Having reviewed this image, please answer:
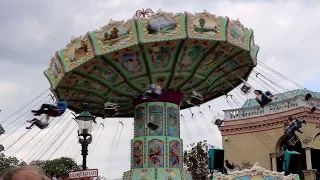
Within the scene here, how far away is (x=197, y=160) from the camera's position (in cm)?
3272

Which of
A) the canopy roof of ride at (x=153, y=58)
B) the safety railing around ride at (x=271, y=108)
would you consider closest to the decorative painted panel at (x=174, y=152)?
the canopy roof of ride at (x=153, y=58)

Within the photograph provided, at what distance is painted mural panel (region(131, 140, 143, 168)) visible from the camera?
17.2 metres

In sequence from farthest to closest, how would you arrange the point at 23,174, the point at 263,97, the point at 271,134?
the point at 271,134, the point at 263,97, the point at 23,174

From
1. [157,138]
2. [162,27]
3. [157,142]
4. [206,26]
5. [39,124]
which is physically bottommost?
[157,142]

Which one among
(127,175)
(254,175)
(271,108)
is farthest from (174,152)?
(271,108)

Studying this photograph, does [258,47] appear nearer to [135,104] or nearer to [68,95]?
[135,104]

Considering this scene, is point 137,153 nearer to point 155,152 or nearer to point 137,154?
point 137,154

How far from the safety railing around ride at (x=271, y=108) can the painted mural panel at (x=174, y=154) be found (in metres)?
10.0

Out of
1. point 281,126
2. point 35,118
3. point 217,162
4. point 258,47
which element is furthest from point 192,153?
point 35,118

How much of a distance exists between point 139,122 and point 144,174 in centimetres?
199

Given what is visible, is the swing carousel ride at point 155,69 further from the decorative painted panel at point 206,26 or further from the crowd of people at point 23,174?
the crowd of people at point 23,174

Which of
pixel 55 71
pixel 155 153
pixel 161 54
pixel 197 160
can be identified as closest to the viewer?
pixel 161 54

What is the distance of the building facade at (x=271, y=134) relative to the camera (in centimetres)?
2427

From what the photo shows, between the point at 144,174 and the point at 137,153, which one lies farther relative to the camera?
the point at 137,153
